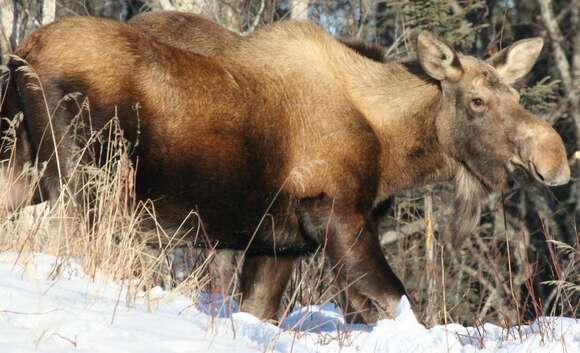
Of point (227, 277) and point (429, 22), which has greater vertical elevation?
point (429, 22)

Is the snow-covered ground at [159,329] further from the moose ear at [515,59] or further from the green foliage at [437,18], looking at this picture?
the green foliage at [437,18]

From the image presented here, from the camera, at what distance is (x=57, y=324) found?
379 cm

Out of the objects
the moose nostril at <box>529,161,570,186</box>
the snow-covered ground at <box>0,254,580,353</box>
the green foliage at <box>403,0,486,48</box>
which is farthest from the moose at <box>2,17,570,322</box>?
the green foliage at <box>403,0,486,48</box>

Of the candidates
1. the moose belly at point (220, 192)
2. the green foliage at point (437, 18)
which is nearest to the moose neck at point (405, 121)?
the moose belly at point (220, 192)

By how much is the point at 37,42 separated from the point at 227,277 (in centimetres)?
438

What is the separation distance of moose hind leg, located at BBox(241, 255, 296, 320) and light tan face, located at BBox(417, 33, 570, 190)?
1507mm

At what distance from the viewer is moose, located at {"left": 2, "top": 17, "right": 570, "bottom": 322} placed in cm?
608

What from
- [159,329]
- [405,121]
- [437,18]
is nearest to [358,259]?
[405,121]

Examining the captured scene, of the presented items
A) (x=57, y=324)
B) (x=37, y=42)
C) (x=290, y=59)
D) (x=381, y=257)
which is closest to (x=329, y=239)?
(x=381, y=257)

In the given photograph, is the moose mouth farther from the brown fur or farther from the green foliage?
the green foliage

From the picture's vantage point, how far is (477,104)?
23.4ft

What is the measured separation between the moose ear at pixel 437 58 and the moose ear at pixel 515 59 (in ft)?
1.59

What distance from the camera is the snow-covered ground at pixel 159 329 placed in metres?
3.79

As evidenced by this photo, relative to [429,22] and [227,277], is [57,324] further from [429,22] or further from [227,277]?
[429,22]
